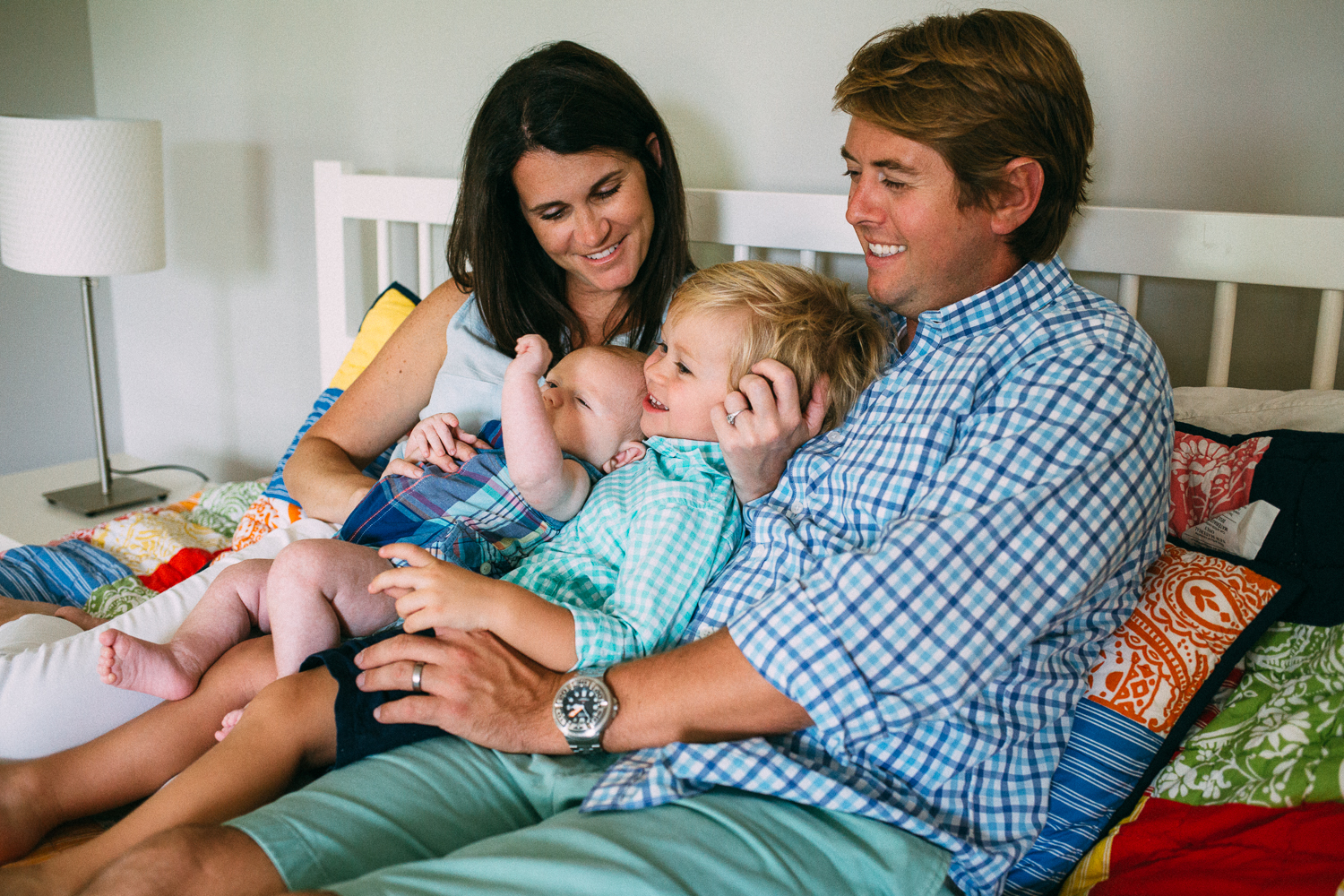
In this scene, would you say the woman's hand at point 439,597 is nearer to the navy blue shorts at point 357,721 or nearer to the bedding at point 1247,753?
the navy blue shorts at point 357,721

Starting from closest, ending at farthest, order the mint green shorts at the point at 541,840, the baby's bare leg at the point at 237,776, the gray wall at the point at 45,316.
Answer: the mint green shorts at the point at 541,840
the baby's bare leg at the point at 237,776
the gray wall at the point at 45,316

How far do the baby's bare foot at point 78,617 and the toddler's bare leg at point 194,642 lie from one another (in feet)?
0.76

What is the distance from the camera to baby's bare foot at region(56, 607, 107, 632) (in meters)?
1.45

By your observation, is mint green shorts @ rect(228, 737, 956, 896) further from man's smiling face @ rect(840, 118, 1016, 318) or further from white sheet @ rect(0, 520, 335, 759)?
man's smiling face @ rect(840, 118, 1016, 318)

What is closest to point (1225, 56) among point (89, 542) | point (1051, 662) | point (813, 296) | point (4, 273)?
point (813, 296)

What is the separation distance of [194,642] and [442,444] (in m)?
0.41

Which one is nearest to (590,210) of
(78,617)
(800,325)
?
(800,325)

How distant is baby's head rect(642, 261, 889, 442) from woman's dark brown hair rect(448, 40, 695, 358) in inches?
12.1

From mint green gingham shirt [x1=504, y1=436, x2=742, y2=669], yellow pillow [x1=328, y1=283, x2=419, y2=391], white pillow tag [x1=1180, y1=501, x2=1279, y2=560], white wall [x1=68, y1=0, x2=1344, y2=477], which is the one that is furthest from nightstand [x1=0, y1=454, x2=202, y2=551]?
white pillow tag [x1=1180, y1=501, x2=1279, y2=560]

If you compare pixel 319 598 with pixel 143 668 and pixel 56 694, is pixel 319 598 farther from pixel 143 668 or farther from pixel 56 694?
pixel 56 694

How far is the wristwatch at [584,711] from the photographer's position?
1.05 m

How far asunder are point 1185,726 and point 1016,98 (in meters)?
0.73

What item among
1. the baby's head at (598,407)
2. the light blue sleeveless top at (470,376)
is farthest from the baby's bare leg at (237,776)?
the light blue sleeveless top at (470,376)

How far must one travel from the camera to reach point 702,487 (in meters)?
1.25
